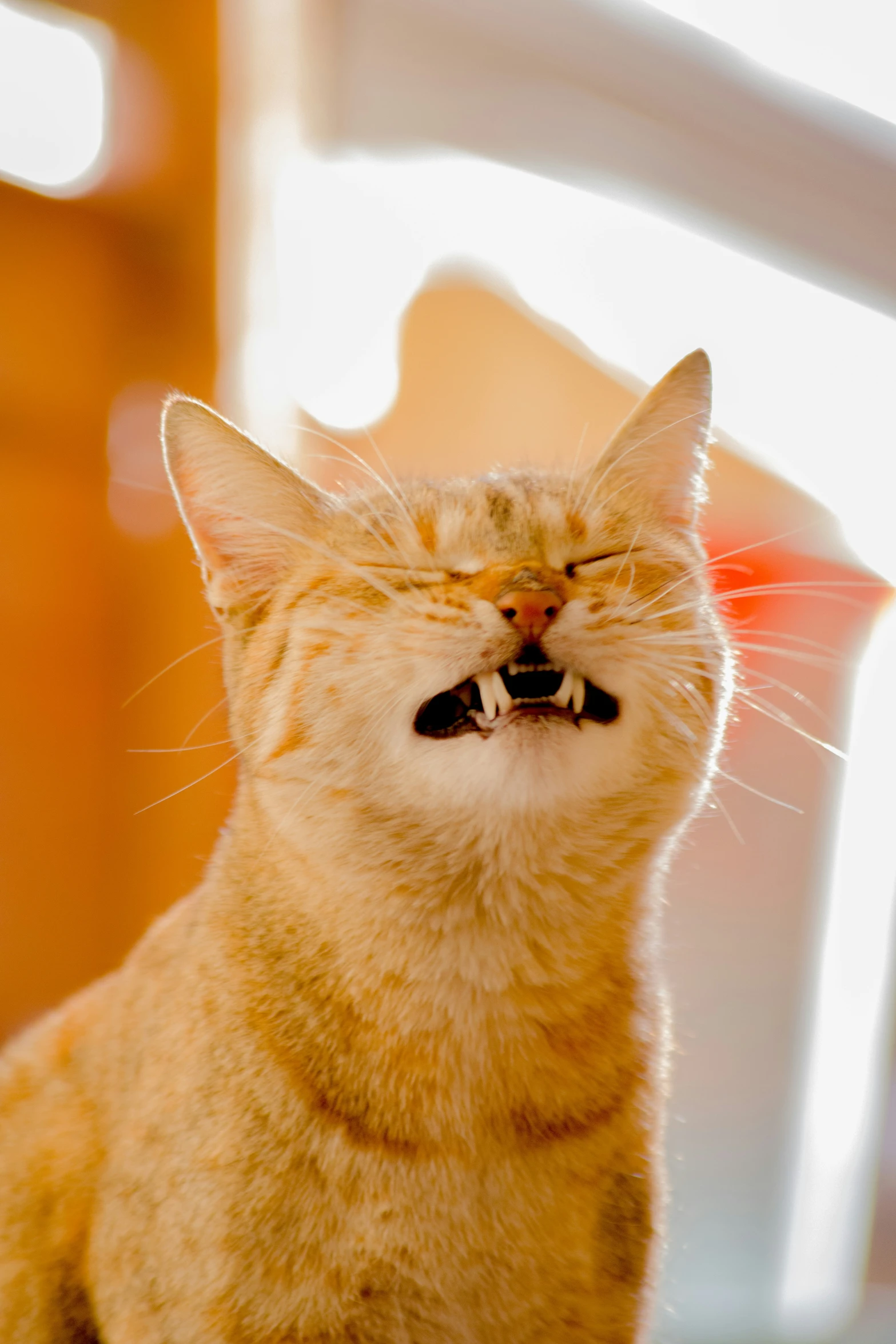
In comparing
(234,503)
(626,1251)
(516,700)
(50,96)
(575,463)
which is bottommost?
(626,1251)

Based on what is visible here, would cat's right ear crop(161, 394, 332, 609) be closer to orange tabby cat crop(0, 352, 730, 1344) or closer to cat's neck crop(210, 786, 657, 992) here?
orange tabby cat crop(0, 352, 730, 1344)

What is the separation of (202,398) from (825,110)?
2.27 feet

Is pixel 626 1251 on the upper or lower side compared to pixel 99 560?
lower

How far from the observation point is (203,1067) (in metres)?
0.72

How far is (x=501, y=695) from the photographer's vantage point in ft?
2.19

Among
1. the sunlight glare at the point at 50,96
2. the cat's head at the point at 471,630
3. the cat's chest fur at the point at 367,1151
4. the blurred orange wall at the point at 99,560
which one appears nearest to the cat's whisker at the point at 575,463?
the cat's head at the point at 471,630

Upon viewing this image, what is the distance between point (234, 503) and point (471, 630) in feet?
0.78

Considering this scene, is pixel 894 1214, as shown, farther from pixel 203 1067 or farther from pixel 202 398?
pixel 202 398

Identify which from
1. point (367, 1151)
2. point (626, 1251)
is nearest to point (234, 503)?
point (367, 1151)

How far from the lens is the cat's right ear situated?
75 centimetres

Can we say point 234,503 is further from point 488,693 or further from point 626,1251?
point 626,1251

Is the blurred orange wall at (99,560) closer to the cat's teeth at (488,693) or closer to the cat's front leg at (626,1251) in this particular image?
the cat's teeth at (488,693)

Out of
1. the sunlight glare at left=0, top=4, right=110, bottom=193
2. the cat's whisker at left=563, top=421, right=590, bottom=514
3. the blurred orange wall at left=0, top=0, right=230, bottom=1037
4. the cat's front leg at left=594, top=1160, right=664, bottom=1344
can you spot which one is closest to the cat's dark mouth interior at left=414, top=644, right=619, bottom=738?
the cat's whisker at left=563, top=421, right=590, bottom=514

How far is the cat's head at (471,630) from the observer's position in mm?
665
